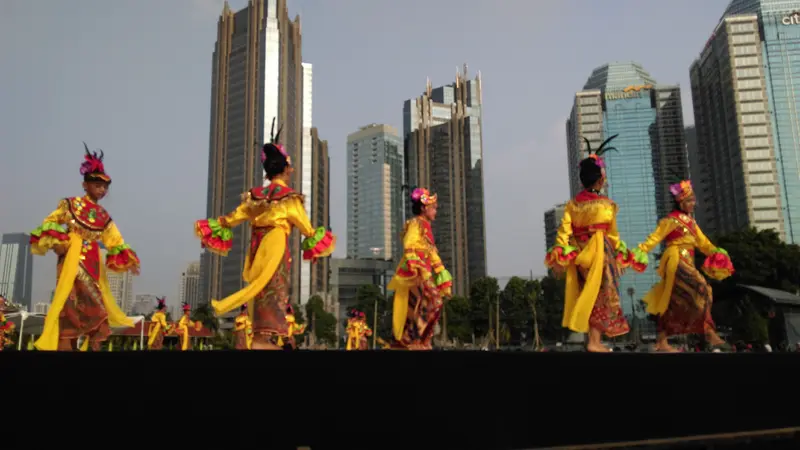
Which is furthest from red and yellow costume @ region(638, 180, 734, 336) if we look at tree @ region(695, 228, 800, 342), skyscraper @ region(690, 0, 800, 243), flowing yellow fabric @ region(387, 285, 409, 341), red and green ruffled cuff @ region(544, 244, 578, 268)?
skyscraper @ region(690, 0, 800, 243)

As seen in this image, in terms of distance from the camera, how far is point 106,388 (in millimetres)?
2680

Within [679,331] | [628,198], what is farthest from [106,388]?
[628,198]

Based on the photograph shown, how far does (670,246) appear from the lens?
7.48 meters

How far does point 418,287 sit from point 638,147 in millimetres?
64661

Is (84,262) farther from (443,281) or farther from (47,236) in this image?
(443,281)

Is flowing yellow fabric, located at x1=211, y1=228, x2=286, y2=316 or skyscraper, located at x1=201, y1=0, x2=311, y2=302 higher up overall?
skyscraper, located at x1=201, y1=0, x2=311, y2=302

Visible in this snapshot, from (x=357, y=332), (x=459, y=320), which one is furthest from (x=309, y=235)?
(x=459, y=320)

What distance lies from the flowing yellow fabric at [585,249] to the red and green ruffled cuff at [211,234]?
3.67 m

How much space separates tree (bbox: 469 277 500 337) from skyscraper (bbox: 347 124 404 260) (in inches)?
2431

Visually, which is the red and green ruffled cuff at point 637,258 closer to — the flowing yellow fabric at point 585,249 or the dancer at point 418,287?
the flowing yellow fabric at point 585,249

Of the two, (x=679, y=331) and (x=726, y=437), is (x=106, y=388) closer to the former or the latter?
(x=726, y=437)

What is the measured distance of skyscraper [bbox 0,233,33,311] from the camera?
6314 centimetres

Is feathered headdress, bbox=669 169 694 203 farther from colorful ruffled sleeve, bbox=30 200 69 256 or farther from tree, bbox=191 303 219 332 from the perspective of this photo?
tree, bbox=191 303 219 332

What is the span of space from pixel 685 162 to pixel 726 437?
68696 millimetres
